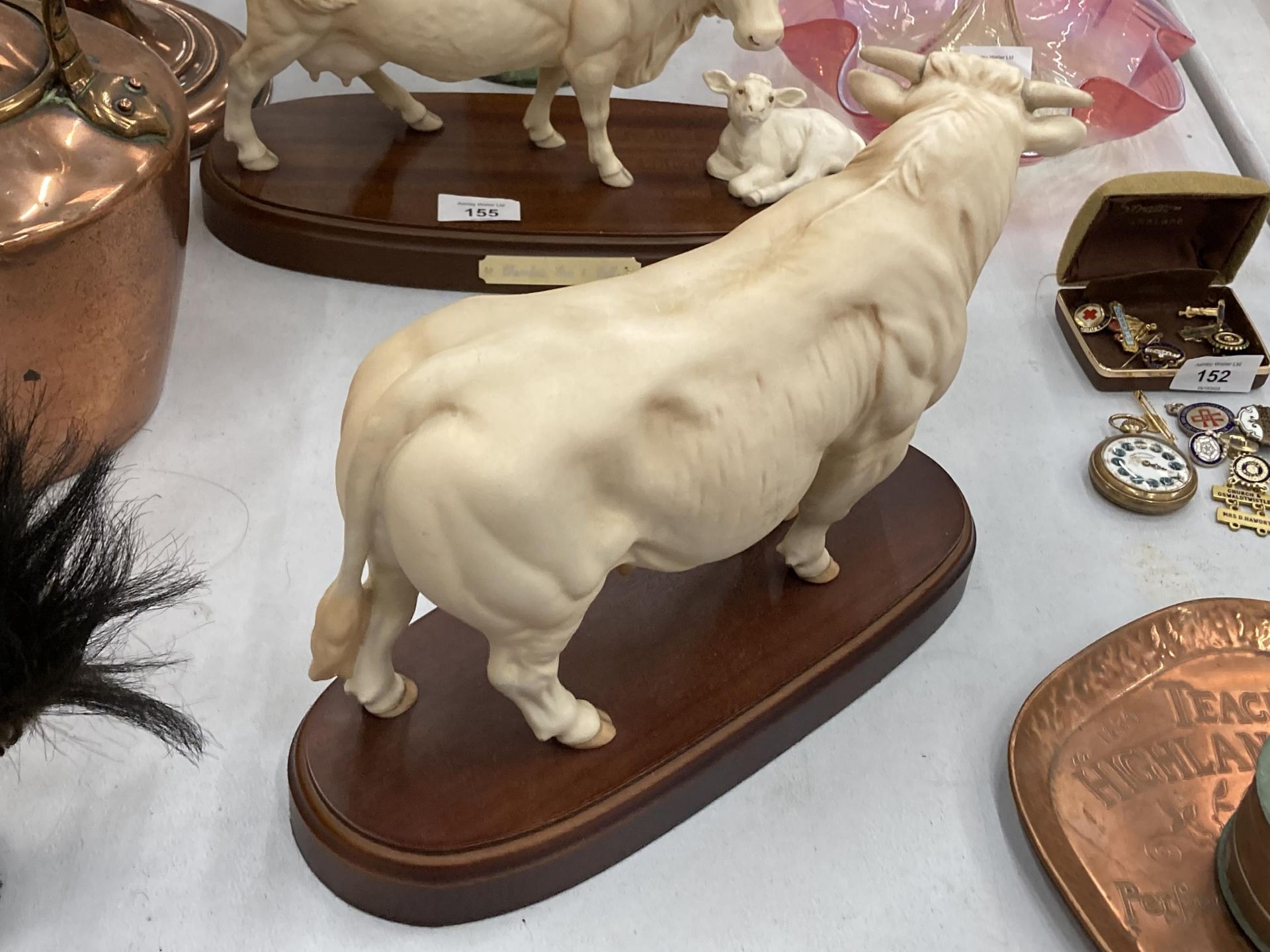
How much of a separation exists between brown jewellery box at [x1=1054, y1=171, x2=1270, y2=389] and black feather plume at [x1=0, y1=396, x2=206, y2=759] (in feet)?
3.82

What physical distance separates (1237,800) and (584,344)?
0.74 metres

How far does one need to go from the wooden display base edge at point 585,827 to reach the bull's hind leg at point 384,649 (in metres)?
0.08

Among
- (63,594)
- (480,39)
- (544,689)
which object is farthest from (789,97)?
(63,594)

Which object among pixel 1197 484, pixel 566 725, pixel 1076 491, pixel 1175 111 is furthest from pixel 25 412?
pixel 1175 111

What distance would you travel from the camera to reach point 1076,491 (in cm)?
132

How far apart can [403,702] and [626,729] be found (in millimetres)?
186

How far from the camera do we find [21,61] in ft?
3.43

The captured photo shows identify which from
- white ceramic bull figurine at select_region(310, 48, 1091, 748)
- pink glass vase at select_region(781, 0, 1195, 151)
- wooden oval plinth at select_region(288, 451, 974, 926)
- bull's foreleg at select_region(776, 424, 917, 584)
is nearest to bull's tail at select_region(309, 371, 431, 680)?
white ceramic bull figurine at select_region(310, 48, 1091, 748)

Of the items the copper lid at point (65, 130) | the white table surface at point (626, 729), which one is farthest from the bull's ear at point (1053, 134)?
the copper lid at point (65, 130)

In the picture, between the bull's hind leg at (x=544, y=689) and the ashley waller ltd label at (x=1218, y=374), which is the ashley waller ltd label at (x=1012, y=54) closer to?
the ashley waller ltd label at (x=1218, y=374)

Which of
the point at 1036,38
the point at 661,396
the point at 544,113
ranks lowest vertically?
the point at 544,113

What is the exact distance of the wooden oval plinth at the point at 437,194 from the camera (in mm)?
1430

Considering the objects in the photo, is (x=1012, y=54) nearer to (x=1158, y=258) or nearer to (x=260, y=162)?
(x=1158, y=258)

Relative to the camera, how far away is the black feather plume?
26.4 inches
